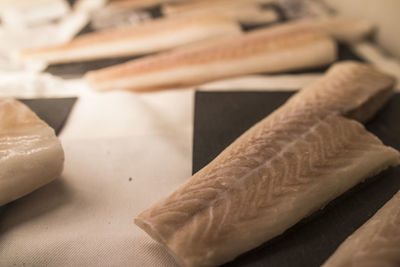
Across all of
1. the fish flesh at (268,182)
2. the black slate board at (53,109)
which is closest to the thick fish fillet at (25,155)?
the black slate board at (53,109)

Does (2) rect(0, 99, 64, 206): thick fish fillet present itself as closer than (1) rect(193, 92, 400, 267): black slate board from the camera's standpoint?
No

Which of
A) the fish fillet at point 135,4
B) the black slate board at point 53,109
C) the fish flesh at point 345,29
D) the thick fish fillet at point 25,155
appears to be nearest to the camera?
the thick fish fillet at point 25,155

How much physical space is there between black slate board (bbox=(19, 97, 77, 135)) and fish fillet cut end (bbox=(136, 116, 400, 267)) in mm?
1245

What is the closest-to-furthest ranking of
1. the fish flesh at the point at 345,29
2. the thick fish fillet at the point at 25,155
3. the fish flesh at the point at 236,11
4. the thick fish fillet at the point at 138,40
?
the thick fish fillet at the point at 25,155
the thick fish fillet at the point at 138,40
the fish flesh at the point at 345,29
the fish flesh at the point at 236,11

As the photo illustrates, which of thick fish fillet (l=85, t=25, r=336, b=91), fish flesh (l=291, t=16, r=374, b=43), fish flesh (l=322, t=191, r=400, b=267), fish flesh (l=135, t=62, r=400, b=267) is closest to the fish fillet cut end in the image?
fish flesh (l=135, t=62, r=400, b=267)

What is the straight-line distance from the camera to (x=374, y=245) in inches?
50.8

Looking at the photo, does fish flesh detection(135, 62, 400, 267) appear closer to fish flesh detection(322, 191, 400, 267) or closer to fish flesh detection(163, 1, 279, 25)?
fish flesh detection(322, 191, 400, 267)

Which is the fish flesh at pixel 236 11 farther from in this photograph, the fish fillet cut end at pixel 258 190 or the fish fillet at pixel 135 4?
the fish fillet cut end at pixel 258 190

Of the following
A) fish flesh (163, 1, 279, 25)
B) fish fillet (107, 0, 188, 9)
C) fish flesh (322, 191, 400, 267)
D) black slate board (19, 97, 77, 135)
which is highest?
fish flesh (163, 1, 279, 25)

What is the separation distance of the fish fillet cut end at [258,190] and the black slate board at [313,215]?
A: 0.06 m

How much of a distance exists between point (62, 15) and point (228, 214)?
4072 millimetres

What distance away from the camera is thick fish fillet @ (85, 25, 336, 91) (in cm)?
284

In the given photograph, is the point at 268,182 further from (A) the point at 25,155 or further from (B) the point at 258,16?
(B) the point at 258,16

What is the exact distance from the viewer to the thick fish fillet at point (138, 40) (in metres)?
3.29
